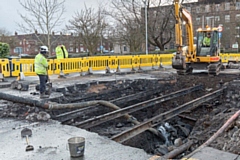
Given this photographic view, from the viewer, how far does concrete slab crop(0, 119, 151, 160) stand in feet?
15.2

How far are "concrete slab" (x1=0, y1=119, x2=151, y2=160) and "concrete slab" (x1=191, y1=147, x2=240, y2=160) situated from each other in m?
0.86

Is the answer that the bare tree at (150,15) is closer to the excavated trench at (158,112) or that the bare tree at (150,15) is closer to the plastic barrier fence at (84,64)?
the plastic barrier fence at (84,64)

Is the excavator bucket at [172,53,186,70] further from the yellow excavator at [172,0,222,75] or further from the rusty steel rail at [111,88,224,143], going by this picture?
the rusty steel rail at [111,88,224,143]

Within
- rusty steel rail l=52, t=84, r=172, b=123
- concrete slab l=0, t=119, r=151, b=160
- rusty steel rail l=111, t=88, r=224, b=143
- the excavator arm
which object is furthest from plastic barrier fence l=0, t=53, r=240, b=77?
rusty steel rail l=111, t=88, r=224, b=143

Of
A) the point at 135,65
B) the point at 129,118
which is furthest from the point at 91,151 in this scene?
the point at 135,65

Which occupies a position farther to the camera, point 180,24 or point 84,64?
point 84,64

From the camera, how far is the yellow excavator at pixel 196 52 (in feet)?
51.1

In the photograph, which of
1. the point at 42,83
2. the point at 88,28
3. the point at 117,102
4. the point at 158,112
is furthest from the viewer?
the point at 88,28

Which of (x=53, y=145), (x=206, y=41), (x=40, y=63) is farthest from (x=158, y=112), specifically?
(x=206, y=41)

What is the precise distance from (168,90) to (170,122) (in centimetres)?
389

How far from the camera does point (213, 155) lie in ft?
13.9

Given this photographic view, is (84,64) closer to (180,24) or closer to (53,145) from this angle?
(180,24)

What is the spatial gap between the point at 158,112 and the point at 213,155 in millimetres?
6352

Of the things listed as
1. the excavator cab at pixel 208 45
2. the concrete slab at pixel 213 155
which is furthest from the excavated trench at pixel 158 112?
the excavator cab at pixel 208 45
